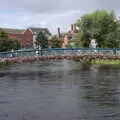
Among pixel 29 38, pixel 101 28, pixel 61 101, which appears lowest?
pixel 61 101

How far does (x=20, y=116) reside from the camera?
2750 centimetres

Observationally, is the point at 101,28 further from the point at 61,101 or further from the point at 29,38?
the point at 29,38

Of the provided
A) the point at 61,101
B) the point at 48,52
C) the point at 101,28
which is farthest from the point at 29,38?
the point at 61,101

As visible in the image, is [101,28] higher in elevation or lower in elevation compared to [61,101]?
higher

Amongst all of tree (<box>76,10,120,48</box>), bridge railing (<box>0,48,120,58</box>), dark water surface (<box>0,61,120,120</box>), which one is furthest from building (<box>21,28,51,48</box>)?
dark water surface (<box>0,61,120,120</box>)

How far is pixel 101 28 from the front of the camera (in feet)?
356

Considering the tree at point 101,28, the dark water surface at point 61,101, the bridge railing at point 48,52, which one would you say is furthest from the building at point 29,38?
the dark water surface at point 61,101

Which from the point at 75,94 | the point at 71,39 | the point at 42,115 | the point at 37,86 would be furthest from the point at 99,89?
the point at 71,39

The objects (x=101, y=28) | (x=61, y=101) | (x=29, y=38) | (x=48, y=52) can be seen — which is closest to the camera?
(x=61, y=101)

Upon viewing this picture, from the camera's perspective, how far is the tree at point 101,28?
10588 cm

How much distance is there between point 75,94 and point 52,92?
7.82 feet

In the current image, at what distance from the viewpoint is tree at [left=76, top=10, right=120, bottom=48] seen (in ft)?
347

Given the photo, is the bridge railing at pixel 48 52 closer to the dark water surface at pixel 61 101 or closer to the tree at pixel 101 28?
the dark water surface at pixel 61 101

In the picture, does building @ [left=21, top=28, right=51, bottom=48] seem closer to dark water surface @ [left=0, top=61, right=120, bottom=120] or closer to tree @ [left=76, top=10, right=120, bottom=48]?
tree @ [left=76, top=10, right=120, bottom=48]
